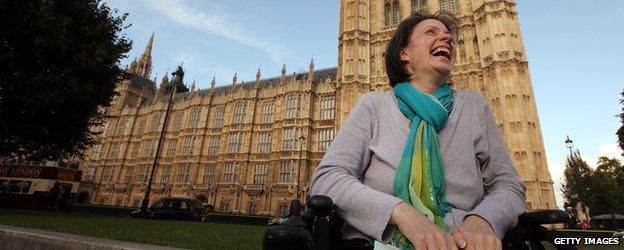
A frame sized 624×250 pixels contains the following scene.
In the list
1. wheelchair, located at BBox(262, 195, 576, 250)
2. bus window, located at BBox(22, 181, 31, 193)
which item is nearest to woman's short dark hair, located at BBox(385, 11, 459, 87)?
wheelchair, located at BBox(262, 195, 576, 250)

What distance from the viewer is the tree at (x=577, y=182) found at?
1620 inches

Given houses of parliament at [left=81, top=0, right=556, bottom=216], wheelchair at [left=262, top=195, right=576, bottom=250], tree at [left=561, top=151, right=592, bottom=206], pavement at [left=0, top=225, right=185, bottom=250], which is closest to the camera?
wheelchair at [left=262, top=195, right=576, bottom=250]

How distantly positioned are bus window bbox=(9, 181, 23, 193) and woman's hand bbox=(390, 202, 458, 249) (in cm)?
2781

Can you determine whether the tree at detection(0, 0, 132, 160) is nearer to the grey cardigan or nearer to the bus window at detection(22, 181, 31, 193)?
the bus window at detection(22, 181, 31, 193)

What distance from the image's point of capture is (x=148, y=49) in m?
63.2

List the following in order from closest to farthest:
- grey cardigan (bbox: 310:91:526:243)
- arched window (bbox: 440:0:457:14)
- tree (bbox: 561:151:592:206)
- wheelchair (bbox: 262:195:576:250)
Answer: wheelchair (bbox: 262:195:576:250) < grey cardigan (bbox: 310:91:526:243) < arched window (bbox: 440:0:457:14) < tree (bbox: 561:151:592:206)

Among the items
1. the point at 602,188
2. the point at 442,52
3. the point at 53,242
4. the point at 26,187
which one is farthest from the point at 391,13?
the point at 602,188

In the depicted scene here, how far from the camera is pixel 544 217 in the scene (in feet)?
4.96

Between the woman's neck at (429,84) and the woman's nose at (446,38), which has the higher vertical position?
the woman's nose at (446,38)

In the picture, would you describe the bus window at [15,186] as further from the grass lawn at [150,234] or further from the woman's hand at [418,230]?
the woman's hand at [418,230]

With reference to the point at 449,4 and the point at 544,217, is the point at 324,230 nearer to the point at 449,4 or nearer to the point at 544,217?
the point at 544,217

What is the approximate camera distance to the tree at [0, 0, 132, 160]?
11062 millimetres

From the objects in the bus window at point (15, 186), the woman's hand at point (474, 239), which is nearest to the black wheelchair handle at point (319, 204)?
the woman's hand at point (474, 239)

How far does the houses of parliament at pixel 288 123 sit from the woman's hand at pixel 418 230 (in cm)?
1972
